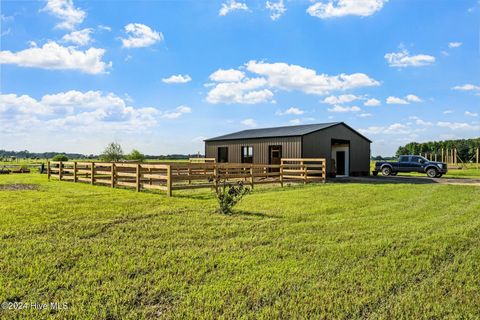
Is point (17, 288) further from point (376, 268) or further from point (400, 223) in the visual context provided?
point (400, 223)

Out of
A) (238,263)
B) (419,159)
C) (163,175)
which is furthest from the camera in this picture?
(419,159)

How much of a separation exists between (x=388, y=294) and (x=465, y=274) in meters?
1.37

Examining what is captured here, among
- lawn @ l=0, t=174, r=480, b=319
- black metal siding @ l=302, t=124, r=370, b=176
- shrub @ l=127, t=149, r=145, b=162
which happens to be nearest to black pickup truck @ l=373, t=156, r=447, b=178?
black metal siding @ l=302, t=124, r=370, b=176

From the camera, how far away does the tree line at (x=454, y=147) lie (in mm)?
52969

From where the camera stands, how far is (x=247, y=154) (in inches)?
882

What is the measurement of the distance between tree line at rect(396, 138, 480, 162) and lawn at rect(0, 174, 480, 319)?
51285 millimetres

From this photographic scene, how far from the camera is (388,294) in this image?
3.72m

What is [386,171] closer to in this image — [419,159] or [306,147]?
[419,159]

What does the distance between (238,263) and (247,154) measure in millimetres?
18006

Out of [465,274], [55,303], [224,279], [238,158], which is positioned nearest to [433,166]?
[238,158]

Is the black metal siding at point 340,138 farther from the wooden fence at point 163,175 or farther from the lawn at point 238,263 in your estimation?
the lawn at point 238,263

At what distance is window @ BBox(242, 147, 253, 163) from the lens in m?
22.1

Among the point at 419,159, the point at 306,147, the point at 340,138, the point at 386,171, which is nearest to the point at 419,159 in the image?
the point at 419,159

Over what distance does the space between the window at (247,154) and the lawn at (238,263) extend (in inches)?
557
